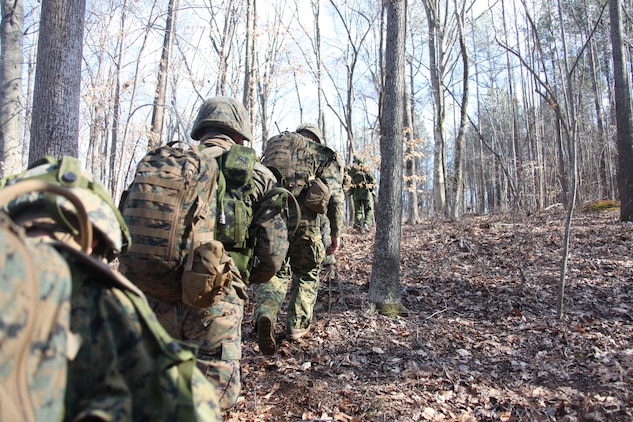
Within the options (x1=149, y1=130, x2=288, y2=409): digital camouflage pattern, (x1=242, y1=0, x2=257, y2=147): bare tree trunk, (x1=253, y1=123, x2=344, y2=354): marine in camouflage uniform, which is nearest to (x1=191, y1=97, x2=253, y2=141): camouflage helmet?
(x1=149, y1=130, x2=288, y2=409): digital camouflage pattern

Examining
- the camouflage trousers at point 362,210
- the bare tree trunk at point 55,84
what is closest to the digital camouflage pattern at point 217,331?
the bare tree trunk at point 55,84

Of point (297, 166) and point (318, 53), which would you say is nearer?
point (297, 166)

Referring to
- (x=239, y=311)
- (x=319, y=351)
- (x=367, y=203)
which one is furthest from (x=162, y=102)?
(x=239, y=311)

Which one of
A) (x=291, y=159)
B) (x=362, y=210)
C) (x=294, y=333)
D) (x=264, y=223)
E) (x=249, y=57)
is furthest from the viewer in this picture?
(x=362, y=210)

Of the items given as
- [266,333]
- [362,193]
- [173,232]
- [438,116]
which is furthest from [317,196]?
[438,116]

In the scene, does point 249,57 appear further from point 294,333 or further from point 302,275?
point 294,333

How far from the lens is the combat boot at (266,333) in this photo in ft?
13.1

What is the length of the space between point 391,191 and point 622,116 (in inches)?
329

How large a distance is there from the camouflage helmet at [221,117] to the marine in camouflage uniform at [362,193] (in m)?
8.42

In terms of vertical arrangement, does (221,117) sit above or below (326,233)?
above

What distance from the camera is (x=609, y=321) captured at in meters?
5.15

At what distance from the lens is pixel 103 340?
3.80 feet

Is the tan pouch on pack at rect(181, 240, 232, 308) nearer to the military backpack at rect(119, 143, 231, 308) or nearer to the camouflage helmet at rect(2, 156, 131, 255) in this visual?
the military backpack at rect(119, 143, 231, 308)

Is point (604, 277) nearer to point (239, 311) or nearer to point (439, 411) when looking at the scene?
point (439, 411)
